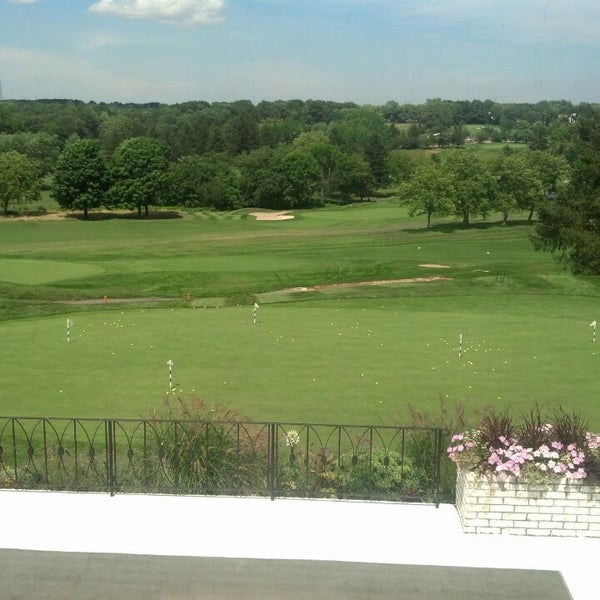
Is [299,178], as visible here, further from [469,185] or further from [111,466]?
[111,466]

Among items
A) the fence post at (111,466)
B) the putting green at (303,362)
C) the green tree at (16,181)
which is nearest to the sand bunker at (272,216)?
the green tree at (16,181)

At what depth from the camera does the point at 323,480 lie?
8.48 m

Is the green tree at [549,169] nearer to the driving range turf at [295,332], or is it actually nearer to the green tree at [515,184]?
the green tree at [515,184]

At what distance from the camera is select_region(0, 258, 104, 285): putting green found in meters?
29.5

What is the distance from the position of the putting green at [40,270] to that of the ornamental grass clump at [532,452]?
24.7 m

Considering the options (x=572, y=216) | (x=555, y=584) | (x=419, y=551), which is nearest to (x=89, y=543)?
(x=419, y=551)

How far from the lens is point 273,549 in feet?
21.0

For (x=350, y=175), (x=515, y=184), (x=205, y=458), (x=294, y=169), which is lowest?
(x=205, y=458)

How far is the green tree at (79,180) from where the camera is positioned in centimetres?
6191

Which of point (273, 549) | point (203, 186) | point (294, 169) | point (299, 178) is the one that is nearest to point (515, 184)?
point (299, 178)

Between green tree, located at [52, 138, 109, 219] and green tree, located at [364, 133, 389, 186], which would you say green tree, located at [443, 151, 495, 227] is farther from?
green tree, located at [364, 133, 389, 186]

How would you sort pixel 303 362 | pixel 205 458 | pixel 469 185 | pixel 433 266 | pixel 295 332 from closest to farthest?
pixel 205 458
pixel 303 362
pixel 295 332
pixel 433 266
pixel 469 185

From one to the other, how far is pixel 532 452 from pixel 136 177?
60867 mm

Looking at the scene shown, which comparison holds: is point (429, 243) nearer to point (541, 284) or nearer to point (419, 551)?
point (541, 284)
